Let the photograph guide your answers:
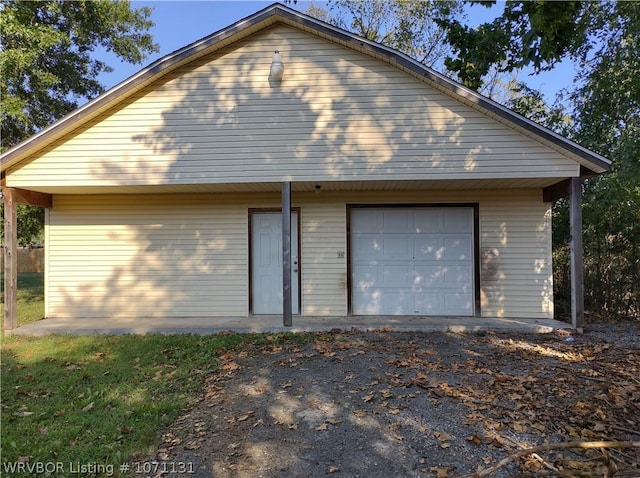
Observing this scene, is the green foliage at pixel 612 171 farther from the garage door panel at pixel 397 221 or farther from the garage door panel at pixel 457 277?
the garage door panel at pixel 397 221

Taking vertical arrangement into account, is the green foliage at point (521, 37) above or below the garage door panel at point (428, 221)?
above

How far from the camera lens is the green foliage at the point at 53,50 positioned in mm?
10461

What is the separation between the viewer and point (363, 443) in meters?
3.42

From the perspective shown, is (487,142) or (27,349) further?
(487,142)

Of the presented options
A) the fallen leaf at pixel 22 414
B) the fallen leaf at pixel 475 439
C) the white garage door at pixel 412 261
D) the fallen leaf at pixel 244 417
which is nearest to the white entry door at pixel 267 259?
the white garage door at pixel 412 261

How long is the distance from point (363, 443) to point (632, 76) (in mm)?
8825

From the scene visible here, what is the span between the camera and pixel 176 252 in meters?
8.57

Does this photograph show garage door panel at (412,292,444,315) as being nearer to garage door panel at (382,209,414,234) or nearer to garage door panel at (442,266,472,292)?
garage door panel at (442,266,472,292)

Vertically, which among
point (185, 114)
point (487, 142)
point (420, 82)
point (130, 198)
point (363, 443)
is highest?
point (420, 82)

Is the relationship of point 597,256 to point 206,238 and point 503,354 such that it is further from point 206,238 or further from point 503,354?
point 206,238

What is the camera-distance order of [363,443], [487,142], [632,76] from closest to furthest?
[363,443]
[487,142]
[632,76]

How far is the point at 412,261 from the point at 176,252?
4.85m

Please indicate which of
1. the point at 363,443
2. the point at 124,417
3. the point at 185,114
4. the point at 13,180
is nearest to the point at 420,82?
the point at 185,114

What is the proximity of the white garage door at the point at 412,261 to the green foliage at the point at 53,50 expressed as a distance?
893 centimetres
